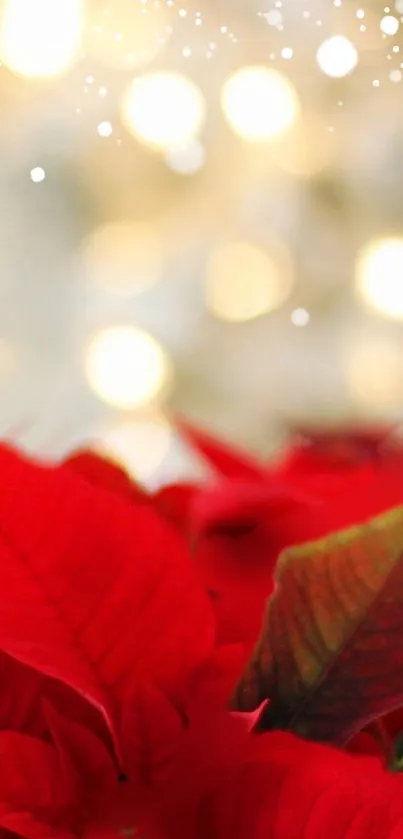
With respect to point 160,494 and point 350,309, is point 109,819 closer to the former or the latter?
point 160,494

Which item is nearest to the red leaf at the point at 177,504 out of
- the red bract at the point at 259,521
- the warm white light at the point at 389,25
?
the red bract at the point at 259,521

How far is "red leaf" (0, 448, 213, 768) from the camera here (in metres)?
0.19

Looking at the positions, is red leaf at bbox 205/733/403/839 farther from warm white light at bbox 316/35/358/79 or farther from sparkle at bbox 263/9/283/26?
warm white light at bbox 316/35/358/79

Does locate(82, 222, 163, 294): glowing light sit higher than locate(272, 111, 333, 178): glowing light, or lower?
lower

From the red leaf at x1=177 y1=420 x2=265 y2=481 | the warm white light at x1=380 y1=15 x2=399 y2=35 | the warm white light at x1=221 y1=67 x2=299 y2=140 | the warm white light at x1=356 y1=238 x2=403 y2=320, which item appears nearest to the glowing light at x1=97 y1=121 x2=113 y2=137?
the warm white light at x1=221 y1=67 x2=299 y2=140

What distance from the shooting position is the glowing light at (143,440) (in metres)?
1.09

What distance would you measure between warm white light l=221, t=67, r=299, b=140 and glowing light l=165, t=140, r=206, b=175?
5 centimetres

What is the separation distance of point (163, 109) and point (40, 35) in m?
0.17

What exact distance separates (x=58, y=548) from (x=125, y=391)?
39.1 inches

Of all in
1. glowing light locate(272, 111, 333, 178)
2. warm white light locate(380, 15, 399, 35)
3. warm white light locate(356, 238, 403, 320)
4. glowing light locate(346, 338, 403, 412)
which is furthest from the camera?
glowing light locate(346, 338, 403, 412)

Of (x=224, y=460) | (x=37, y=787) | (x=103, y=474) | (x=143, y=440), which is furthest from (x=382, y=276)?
(x=37, y=787)

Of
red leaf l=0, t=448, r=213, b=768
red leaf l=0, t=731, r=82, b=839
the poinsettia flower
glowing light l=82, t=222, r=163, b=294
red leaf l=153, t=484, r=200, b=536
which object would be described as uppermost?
red leaf l=0, t=448, r=213, b=768

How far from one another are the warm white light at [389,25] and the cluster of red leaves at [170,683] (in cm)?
35

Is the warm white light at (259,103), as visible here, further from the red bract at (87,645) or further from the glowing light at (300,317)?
the red bract at (87,645)
